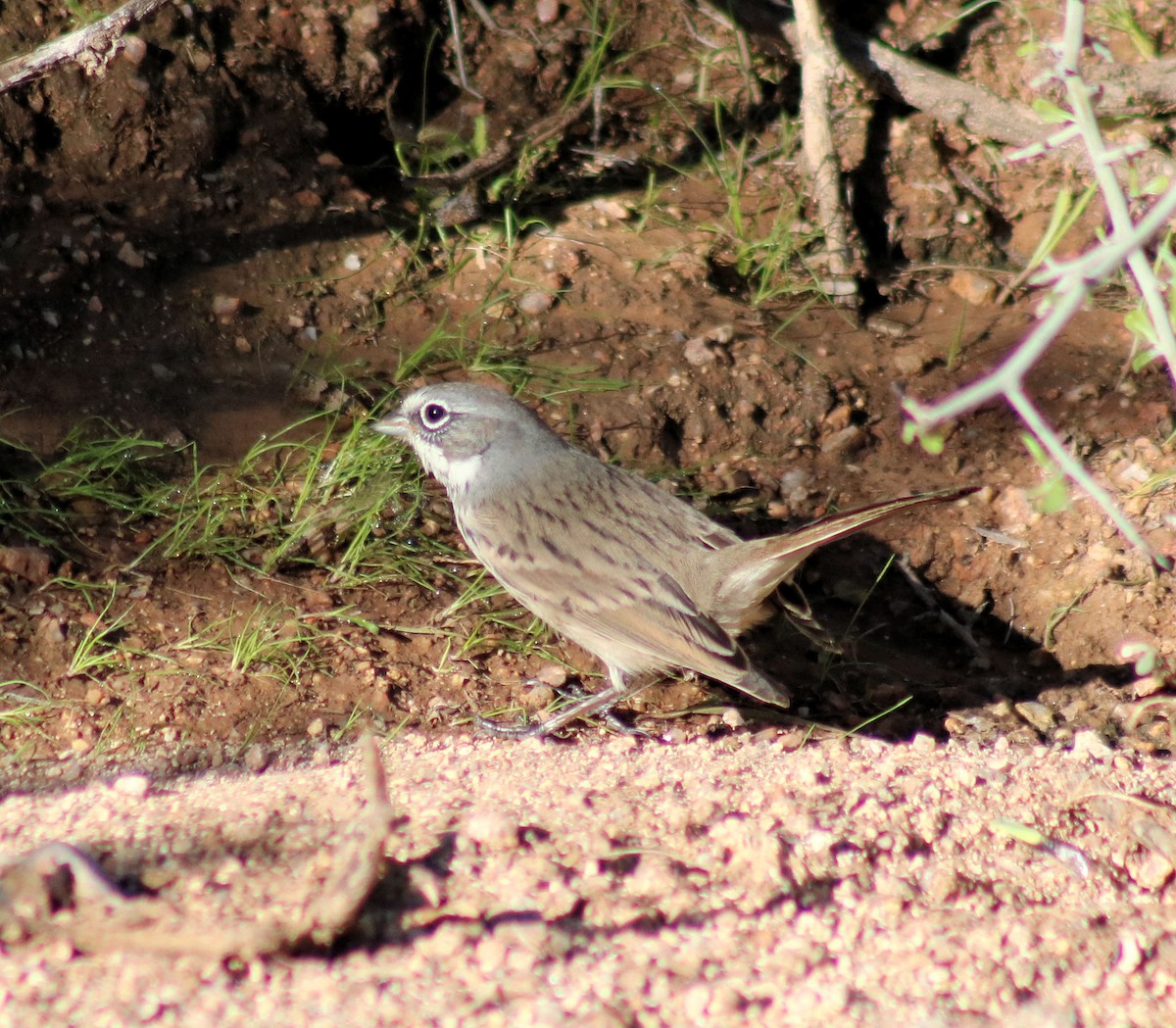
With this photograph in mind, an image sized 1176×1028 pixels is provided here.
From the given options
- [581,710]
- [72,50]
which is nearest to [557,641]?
[581,710]

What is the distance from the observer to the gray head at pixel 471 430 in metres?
5.59

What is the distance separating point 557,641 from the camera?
567cm

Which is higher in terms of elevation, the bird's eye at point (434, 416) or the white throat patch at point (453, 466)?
the bird's eye at point (434, 416)

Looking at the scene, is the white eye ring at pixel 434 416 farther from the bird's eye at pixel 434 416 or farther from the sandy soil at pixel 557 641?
the sandy soil at pixel 557 641

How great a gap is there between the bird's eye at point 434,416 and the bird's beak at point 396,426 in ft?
0.34

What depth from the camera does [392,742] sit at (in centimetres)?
477

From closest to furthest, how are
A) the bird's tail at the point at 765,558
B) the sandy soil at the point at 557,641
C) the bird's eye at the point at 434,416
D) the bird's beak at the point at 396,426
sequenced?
the sandy soil at the point at 557,641, the bird's tail at the point at 765,558, the bird's eye at the point at 434,416, the bird's beak at the point at 396,426

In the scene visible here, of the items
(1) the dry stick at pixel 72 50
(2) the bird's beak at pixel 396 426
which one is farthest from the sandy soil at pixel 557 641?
(1) the dry stick at pixel 72 50

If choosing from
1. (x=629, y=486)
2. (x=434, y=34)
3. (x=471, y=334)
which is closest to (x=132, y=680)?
(x=629, y=486)

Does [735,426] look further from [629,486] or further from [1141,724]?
[1141,724]

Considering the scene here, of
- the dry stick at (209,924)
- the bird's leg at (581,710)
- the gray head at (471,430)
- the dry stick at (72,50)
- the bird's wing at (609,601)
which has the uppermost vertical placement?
the dry stick at (72,50)

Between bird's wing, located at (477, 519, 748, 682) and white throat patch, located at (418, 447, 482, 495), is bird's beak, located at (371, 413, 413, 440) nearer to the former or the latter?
white throat patch, located at (418, 447, 482, 495)

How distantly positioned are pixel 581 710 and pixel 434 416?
1453 millimetres

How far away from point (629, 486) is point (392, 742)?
1.50m
